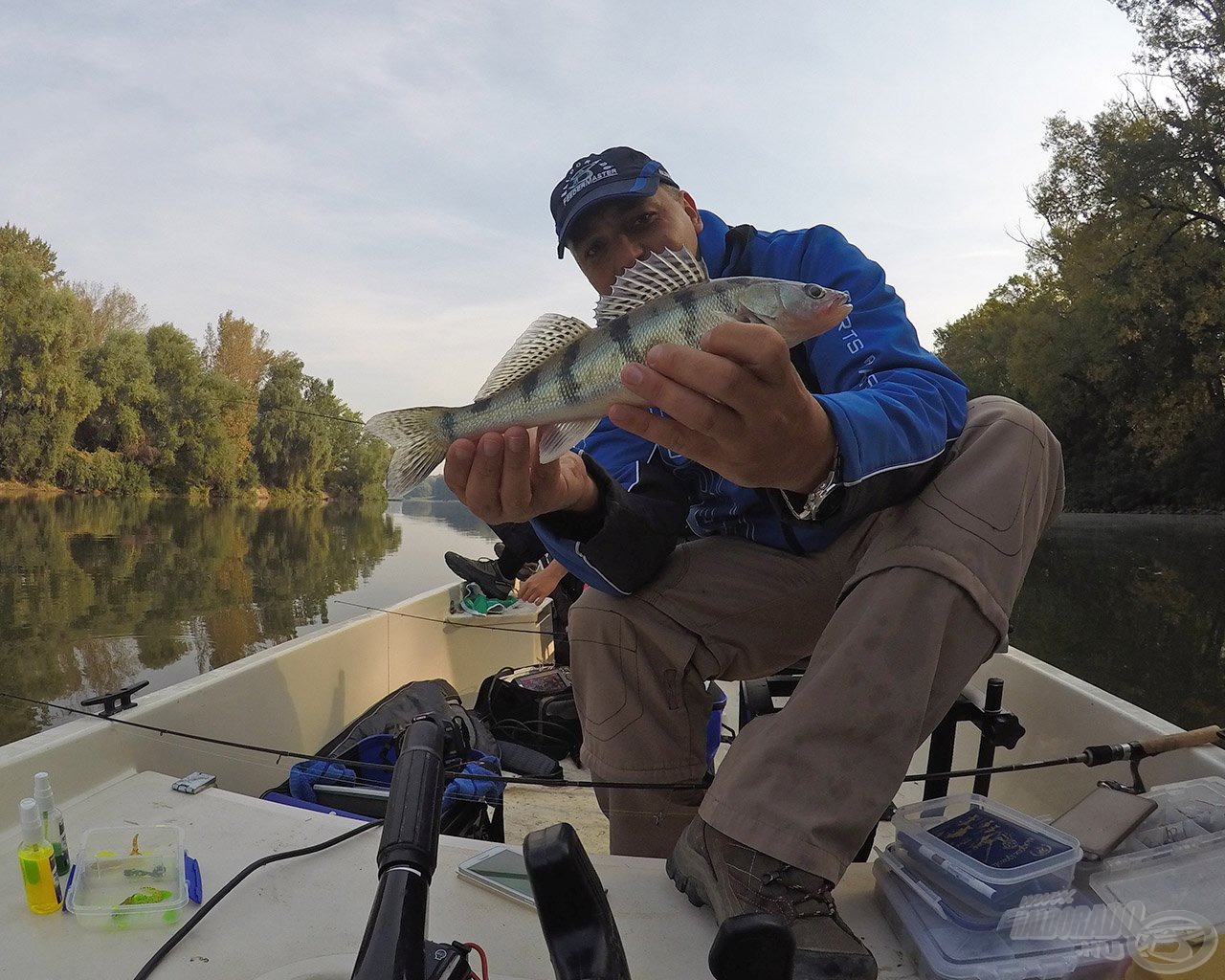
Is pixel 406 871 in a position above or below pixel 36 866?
above

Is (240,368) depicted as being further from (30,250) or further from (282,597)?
(282,597)

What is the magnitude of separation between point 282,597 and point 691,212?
16.5m

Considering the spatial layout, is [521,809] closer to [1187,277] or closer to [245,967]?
[245,967]

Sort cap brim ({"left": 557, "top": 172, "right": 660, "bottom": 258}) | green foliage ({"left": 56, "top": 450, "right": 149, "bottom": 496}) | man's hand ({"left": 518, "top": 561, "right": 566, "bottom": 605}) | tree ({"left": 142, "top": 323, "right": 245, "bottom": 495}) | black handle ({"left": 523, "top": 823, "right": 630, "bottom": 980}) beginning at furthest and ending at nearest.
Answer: tree ({"left": 142, "top": 323, "right": 245, "bottom": 495}) → green foliage ({"left": 56, "top": 450, "right": 149, "bottom": 496}) → man's hand ({"left": 518, "top": 561, "right": 566, "bottom": 605}) → cap brim ({"left": 557, "top": 172, "right": 660, "bottom": 258}) → black handle ({"left": 523, "top": 823, "right": 630, "bottom": 980})

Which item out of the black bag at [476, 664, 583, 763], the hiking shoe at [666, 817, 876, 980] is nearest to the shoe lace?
the hiking shoe at [666, 817, 876, 980]

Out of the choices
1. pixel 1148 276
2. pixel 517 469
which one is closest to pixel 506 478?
pixel 517 469

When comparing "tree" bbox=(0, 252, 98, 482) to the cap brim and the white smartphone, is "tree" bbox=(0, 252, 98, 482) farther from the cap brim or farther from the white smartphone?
the white smartphone

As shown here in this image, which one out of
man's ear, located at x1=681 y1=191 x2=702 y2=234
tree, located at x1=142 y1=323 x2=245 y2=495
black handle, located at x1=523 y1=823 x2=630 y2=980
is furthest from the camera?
tree, located at x1=142 y1=323 x2=245 y2=495

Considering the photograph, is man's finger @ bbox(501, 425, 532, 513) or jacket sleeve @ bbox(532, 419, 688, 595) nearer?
man's finger @ bbox(501, 425, 532, 513)

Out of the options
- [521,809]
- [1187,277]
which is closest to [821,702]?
[521,809]

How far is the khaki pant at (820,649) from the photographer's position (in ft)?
4.69

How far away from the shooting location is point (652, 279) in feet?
6.42

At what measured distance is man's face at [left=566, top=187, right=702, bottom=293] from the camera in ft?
7.56

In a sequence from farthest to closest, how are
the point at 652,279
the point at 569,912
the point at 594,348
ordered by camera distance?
the point at 652,279 → the point at 594,348 → the point at 569,912
